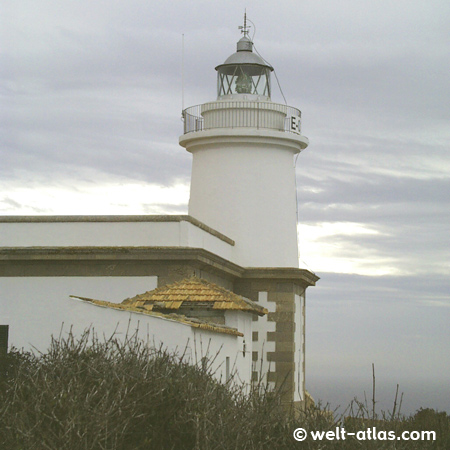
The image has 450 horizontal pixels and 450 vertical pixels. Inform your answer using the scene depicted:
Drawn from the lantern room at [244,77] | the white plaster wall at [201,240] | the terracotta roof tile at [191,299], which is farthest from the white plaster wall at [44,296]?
the lantern room at [244,77]

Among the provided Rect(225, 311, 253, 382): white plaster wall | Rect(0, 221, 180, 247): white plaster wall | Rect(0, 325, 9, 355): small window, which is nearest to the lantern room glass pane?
Rect(0, 221, 180, 247): white plaster wall

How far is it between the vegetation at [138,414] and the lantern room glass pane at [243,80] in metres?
13.0

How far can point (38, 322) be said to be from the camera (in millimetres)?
16531

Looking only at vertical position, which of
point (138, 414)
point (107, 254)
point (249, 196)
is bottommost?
point (138, 414)

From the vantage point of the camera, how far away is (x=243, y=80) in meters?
21.3

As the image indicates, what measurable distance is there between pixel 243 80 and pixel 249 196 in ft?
9.07

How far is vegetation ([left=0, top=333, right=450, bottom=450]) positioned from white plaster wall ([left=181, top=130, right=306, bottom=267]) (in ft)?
37.6

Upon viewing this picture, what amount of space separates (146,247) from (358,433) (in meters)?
8.87

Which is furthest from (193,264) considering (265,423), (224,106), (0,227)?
(265,423)

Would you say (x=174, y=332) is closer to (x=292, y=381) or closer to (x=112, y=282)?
(x=112, y=282)

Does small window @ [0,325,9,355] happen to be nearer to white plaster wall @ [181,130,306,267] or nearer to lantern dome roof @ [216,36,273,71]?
white plaster wall @ [181,130,306,267]

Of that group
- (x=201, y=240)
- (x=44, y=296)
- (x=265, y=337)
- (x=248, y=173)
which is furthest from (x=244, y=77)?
(x=44, y=296)

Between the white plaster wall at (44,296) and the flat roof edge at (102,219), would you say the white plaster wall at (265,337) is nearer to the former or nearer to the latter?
the flat roof edge at (102,219)

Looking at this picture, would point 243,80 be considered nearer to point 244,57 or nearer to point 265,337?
point 244,57
